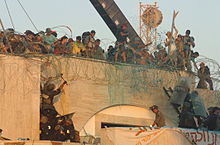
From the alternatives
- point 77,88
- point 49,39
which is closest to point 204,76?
point 77,88

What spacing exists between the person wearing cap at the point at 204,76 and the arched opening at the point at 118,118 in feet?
7.10

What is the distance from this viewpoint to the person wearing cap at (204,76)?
30.5m

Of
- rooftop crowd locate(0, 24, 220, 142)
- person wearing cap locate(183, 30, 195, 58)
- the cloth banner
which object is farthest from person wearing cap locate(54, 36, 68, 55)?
person wearing cap locate(183, 30, 195, 58)

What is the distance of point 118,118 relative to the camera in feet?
98.6

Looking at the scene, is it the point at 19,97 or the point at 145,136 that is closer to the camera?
the point at 145,136

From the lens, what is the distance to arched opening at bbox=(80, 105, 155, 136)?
2914 cm

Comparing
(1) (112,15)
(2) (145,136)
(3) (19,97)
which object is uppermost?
(1) (112,15)

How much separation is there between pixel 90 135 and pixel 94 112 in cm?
105

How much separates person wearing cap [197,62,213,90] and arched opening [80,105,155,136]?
217cm

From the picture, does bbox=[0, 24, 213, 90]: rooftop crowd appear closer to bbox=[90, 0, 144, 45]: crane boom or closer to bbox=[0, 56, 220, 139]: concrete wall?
bbox=[0, 56, 220, 139]: concrete wall

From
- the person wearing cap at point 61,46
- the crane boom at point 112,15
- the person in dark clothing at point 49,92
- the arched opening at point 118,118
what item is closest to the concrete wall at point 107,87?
the arched opening at point 118,118

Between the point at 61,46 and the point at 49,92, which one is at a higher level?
the point at 61,46

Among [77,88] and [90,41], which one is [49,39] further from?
[77,88]

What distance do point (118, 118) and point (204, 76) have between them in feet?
11.3
